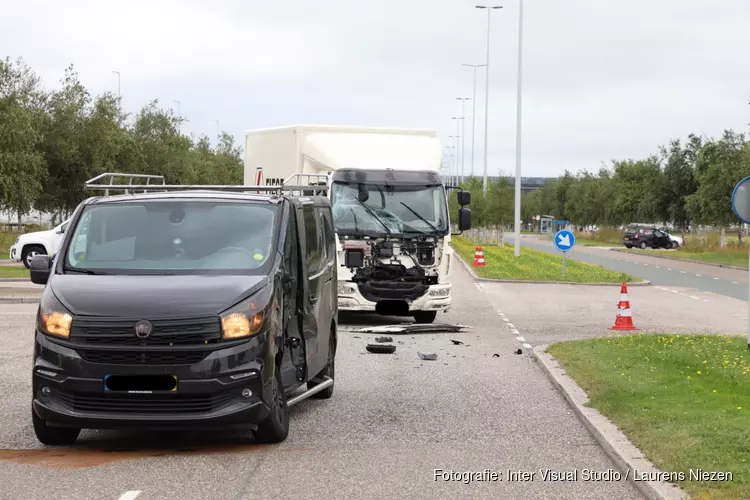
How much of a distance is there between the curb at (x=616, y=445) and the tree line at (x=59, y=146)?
124 feet

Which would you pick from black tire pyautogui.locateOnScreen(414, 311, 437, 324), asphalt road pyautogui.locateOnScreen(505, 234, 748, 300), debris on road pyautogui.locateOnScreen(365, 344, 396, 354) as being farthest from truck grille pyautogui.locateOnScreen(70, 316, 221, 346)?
asphalt road pyautogui.locateOnScreen(505, 234, 748, 300)

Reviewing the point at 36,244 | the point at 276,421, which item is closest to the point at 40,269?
the point at 276,421

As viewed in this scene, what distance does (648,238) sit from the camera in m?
77.4

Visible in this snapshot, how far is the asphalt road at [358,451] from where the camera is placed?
22.8ft

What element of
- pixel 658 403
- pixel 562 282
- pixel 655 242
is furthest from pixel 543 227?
pixel 658 403

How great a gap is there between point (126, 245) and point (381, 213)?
9.99 metres

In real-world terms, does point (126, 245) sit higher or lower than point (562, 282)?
higher

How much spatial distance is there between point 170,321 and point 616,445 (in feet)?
10.4

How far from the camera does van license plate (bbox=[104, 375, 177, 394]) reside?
7809mm

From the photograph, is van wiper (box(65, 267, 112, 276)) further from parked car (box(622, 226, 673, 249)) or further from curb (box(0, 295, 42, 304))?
parked car (box(622, 226, 673, 249))

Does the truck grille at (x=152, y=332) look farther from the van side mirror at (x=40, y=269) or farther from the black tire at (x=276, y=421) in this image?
the van side mirror at (x=40, y=269)

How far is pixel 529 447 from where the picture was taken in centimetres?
842

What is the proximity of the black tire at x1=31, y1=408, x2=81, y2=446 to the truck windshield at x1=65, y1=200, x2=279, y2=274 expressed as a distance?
3.81 feet

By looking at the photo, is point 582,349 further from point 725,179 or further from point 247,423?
point 725,179
